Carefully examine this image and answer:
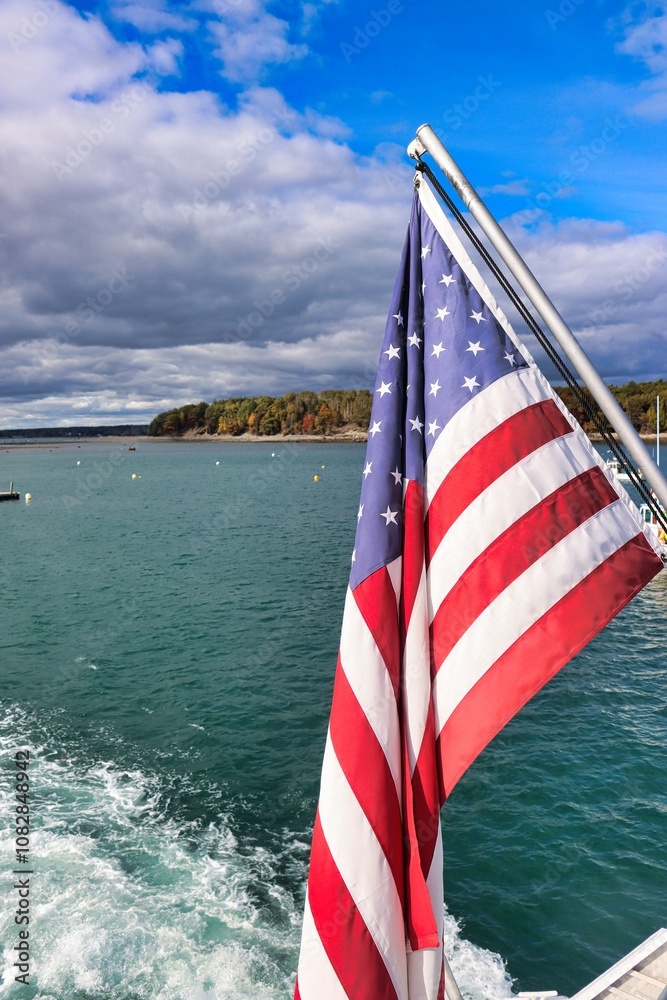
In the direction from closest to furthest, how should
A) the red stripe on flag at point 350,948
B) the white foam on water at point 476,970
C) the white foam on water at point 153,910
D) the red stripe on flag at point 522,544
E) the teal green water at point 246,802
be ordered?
the red stripe on flag at point 350,948, the red stripe on flag at point 522,544, the white foam on water at point 153,910, the white foam on water at point 476,970, the teal green water at point 246,802

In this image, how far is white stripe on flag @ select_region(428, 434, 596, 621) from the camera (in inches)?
183

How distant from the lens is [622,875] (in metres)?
13.8

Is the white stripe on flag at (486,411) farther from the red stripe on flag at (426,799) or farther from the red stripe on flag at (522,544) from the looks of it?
the red stripe on flag at (426,799)

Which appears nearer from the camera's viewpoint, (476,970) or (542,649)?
(542,649)

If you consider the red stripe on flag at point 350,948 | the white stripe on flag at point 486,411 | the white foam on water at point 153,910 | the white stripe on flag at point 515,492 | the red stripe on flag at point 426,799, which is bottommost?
the white foam on water at point 153,910

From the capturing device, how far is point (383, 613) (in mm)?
4664

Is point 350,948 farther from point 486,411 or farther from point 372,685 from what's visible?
point 486,411

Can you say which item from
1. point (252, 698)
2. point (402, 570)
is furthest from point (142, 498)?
point (402, 570)

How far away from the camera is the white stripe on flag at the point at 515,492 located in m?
4.65

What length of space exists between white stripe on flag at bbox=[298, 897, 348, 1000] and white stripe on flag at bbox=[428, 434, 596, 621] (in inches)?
99.5

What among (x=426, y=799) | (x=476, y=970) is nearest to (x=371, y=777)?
(x=426, y=799)

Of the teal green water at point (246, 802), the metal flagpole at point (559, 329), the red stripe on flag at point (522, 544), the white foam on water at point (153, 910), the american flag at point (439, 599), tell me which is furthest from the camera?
the teal green water at point (246, 802)

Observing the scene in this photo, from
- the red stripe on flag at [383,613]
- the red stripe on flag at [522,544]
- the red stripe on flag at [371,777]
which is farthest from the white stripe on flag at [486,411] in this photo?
the red stripe on flag at [371,777]

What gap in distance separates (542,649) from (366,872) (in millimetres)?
1875
